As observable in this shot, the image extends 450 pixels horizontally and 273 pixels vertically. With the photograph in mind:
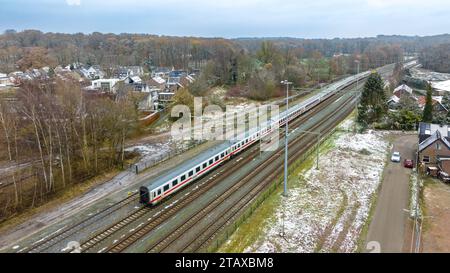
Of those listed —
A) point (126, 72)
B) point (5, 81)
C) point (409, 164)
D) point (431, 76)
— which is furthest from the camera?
point (431, 76)

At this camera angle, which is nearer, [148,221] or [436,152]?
[148,221]

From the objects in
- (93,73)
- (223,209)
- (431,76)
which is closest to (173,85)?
(93,73)

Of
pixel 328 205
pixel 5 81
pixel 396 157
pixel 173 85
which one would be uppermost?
pixel 5 81

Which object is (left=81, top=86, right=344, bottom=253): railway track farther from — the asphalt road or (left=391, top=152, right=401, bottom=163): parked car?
(left=391, top=152, right=401, bottom=163): parked car

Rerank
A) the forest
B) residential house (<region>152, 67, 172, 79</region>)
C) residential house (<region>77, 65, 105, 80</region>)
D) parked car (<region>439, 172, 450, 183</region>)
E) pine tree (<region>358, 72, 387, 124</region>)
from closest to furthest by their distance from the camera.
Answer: parked car (<region>439, 172, 450, 183</region>)
pine tree (<region>358, 72, 387, 124</region>)
residential house (<region>77, 65, 105, 80</region>)
residential house (<region>152, 67, 172, 79</region>)
the forest

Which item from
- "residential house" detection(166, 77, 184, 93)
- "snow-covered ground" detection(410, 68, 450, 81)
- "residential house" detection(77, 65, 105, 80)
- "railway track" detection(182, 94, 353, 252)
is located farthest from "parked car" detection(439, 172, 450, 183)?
"snow-covered ground" detection(410, 68, 450, 81)

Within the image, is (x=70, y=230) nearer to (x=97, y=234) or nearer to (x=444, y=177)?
(x=97, y=234)

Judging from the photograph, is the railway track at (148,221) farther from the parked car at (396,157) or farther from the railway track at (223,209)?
the parked car at (396,157)
